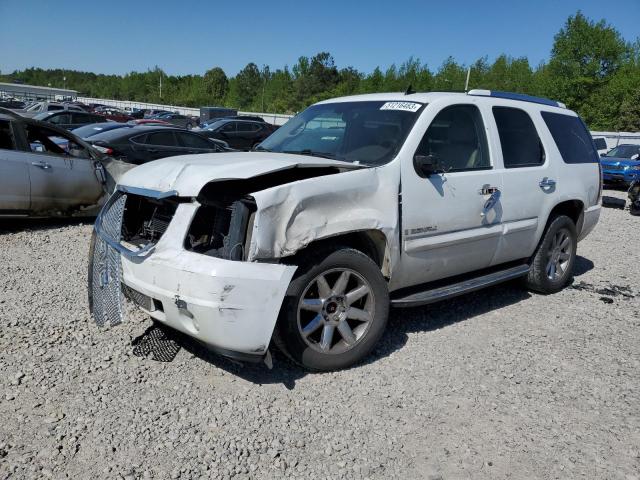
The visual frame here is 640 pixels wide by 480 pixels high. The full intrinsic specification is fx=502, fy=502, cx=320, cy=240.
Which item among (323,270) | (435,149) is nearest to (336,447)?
(323,270)

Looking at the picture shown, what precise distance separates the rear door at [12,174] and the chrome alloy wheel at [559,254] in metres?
6.53

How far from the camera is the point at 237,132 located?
2345cm

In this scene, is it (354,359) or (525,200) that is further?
(525,200)

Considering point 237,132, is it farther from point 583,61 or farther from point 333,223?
point 583,61

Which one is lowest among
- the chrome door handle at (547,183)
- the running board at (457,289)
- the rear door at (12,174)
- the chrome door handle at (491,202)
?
the running board at (457,289)

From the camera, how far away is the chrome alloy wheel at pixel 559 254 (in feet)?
17.5

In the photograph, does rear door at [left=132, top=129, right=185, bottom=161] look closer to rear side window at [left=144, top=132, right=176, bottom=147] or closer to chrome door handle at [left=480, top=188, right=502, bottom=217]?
rear side window at [left=144, top=132, right=176, bottom=147]

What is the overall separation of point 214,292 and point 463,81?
6534cm

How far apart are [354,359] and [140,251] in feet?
5.30

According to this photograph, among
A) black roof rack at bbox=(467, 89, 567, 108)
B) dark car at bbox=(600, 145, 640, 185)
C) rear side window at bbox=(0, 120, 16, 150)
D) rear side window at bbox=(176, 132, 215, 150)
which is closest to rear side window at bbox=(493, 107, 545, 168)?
black roof rack at bbox=(467, 89, 567, 108)

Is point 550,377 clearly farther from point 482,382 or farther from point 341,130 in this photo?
point 341,130

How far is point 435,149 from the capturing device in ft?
13.1

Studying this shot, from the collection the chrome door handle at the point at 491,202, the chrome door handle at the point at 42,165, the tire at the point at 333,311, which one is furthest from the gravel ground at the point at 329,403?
the chrome door handle at the point at 42,165

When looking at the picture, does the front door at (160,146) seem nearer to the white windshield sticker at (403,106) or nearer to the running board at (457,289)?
the white windshield sticker at (403,106)
